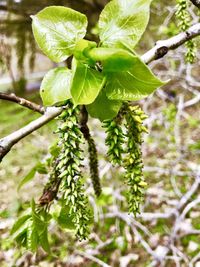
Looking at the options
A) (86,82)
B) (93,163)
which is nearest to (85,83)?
(86,82)

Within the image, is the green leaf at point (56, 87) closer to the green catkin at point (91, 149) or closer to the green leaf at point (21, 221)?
the green catkin at point (91, 149)

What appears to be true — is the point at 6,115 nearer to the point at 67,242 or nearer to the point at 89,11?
the point at 89,11

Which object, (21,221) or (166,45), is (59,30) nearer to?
(166,45)

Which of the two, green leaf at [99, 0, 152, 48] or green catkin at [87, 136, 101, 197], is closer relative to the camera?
green leaf at [99, 0, 152, 48]

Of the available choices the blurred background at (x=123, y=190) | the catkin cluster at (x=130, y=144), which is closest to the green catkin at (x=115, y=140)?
the catkin cluster at (x=130, y=144)

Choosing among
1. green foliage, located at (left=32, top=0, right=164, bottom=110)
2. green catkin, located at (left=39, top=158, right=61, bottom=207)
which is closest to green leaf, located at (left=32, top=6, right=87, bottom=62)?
green foliage, located at (left=32, top=0, right=164, bottom=110)

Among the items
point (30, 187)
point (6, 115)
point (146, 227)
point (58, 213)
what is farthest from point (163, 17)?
point (58, 213)

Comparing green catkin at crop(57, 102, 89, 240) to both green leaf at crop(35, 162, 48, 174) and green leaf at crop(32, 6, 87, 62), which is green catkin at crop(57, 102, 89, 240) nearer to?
green leaf at crop(32, 6, 87, 62)
